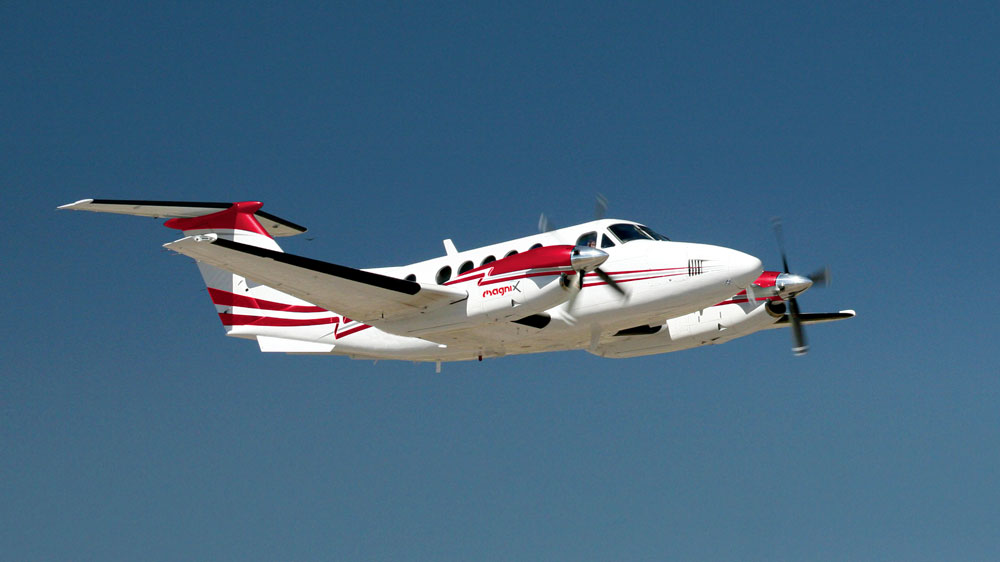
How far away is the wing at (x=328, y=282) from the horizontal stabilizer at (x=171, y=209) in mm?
4341

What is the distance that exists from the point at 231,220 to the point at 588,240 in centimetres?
921

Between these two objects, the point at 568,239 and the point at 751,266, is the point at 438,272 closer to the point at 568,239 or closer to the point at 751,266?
the point at 568,239

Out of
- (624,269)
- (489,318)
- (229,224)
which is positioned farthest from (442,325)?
(229,224)

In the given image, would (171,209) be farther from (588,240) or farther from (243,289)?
(588,240)

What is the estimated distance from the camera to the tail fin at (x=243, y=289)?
21828 millimetres

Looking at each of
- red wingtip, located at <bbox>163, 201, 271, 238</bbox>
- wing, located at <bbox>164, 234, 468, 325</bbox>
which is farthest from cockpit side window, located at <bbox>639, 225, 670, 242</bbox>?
red wingtip, located at <bbox>163, 201, 271, 238</bbox>

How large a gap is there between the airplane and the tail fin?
0.10 feet

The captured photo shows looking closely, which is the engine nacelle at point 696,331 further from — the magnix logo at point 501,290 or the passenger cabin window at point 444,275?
the magnix logo at point 501,290

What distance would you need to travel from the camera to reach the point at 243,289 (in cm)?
2291

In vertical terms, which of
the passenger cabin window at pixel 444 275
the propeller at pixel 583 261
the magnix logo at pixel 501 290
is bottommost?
the magnix logo at pixel 501 290

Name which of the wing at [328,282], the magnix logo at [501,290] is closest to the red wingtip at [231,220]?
the wing at [328,282]

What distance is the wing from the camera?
1705 centimetres

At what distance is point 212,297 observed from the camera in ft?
76.6

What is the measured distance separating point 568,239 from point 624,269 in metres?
1.28
